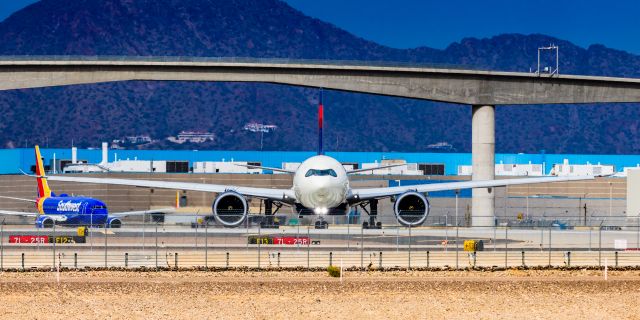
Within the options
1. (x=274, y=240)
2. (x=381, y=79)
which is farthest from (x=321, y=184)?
(x=381, y=79)

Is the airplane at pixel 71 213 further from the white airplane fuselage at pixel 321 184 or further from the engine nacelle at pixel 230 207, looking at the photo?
the white airplane fuselage at pixel 321 184

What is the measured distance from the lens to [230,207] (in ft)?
260

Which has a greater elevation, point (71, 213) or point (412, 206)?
point (412, 206)

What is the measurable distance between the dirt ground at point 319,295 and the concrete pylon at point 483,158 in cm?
4202

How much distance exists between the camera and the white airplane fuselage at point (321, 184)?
74.4 meters

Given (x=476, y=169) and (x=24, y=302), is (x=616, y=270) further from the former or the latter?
(x=476, y=169)

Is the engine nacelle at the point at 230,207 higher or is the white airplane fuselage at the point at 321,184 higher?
the white airplane fuselage at the point at 321,184

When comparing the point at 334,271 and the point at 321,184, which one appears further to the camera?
the point at 321,184

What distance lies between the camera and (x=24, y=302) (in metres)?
43.8

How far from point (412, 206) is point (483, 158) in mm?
20267

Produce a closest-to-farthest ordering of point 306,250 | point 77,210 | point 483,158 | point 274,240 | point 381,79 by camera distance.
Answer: point 306,250, point 274,240, point 77,210, point 381,79, point 483,158

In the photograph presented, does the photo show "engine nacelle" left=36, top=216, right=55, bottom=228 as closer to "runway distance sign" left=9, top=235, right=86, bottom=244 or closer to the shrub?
"runway distance sign" left=9, top=235, right=86, bottom=244

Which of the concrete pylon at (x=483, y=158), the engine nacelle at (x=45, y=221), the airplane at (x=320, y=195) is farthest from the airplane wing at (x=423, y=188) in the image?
the engine nacelle at (x=45, y=221)

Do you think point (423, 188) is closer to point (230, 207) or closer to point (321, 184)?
point (321, 184)
